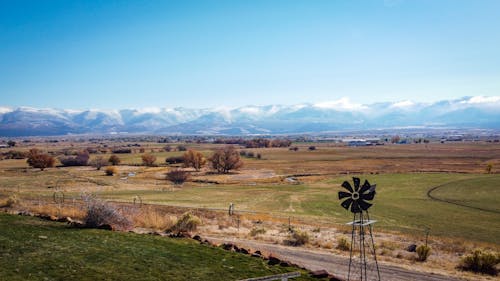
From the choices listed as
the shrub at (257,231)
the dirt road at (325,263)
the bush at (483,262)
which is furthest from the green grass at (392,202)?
the dirt road at (325,263)

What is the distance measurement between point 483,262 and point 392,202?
106 feet

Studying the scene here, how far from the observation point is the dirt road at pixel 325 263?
1917 cm

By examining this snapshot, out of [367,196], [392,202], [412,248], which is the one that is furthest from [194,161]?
[367,196]

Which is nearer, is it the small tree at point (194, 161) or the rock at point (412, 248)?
the rock at point (412, 248)

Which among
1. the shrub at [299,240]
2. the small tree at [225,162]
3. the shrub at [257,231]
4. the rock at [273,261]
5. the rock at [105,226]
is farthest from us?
the small tree at [225,162]

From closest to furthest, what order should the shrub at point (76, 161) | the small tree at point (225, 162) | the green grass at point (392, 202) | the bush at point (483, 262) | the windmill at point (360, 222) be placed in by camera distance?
the windmill at point (360, 222) < the bush at point (483, 262) < the green grass at point (392, 202) < the small tree at point (225, 162) < the shrub at point (76, 161)

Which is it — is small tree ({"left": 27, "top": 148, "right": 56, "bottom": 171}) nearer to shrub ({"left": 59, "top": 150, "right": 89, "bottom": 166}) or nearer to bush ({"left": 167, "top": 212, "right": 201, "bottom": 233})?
Answer: shrub ({"left": 59, "top": 150, "right": 89, "bottom": 166})

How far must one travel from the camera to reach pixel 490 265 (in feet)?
69.3

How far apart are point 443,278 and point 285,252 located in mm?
8349

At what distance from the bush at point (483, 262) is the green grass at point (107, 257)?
10.7 m

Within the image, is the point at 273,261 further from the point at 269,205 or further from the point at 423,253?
the point at 269,205

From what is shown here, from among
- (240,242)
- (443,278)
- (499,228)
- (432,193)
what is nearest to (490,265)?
(443,278)

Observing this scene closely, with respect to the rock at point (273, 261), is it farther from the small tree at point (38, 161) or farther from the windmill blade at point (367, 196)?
the small tree at point (38, 161)

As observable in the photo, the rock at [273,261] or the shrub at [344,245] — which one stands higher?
the rock at [273,261]
